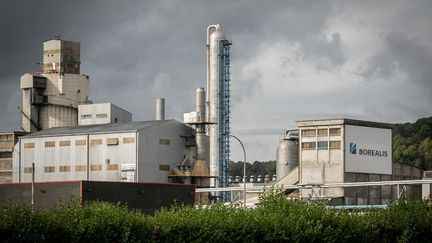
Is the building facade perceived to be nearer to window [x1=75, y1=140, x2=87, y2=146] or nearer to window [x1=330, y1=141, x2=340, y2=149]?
window [x1=330, y1=141, x2=340, y2=149]

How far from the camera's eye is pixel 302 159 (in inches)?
5468

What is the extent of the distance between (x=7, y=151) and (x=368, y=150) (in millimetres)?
60841

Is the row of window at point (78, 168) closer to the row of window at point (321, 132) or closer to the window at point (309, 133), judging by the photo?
the window at point (309, 133)

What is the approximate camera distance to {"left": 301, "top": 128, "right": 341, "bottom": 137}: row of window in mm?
136500

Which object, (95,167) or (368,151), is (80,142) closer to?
(95,167)

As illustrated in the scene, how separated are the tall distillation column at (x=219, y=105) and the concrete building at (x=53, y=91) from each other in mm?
28362

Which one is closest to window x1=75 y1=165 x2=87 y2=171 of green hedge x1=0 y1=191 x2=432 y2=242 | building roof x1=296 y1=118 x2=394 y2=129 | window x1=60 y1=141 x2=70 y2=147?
window x1=60 y1=141 x2=70 y2=147

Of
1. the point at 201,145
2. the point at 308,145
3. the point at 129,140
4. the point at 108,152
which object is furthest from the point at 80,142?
the point at 308,145

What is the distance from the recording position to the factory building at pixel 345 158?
442 ft

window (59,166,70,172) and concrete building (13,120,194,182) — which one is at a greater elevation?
concrete building (13,120,194,182)

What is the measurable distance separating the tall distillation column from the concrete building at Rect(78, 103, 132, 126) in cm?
1671

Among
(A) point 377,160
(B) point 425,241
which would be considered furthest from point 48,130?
(B) point 425,241

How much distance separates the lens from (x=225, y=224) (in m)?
52.9

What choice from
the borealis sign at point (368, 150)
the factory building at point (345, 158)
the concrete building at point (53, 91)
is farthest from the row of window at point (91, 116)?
the borealis sign at point (368, 150)
